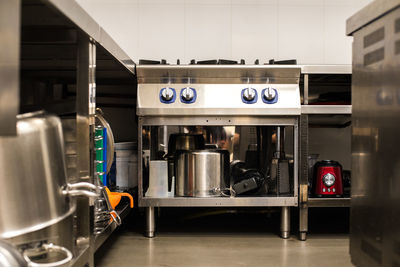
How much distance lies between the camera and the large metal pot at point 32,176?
1.91 ft

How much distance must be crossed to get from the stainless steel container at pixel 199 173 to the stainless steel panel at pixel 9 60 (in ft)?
3.37

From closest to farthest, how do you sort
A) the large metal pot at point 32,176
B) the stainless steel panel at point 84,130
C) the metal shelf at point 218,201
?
the large metal pot at point 32,176, the stainless steel panel at point 84,130, the metal shelf at point 218,201

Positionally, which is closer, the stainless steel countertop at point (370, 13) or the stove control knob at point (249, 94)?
the stainless steel countertop at point (370, 13)

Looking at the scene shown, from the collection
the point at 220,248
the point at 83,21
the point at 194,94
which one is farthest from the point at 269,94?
the point at 83,21

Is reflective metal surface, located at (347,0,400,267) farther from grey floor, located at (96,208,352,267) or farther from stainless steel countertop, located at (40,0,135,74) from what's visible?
stainless steel countertop, located at (40,0,135,74)

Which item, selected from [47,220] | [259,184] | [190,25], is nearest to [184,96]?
[259,184]

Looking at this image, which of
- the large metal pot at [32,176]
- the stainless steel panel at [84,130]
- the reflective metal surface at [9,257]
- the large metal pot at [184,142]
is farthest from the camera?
the large metal pot at [184,142]

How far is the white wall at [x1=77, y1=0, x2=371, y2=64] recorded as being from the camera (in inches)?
83.3

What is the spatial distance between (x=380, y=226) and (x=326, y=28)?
1.70m

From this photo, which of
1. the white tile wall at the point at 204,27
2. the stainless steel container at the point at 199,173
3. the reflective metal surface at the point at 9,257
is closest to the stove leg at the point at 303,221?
the stainless steel container at the point at 199,173

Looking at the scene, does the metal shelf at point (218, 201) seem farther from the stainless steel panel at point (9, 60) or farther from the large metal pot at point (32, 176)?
the stainless steel panel at point (9, 60)

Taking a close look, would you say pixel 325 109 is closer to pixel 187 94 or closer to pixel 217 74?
pixel 217 74

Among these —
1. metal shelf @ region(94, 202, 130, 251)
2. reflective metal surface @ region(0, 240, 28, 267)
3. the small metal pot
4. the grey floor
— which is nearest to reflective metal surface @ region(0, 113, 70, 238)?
reflective metal surface @ region(0, 240, 28, 267)

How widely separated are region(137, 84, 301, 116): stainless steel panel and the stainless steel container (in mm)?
184
